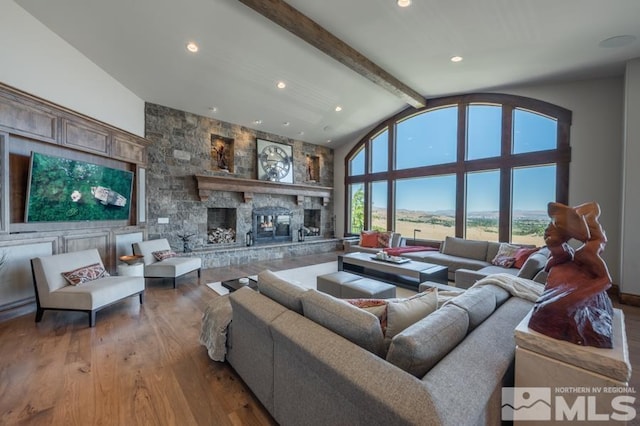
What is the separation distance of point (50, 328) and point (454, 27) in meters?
6.22

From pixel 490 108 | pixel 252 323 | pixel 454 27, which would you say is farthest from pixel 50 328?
pixel 490 108

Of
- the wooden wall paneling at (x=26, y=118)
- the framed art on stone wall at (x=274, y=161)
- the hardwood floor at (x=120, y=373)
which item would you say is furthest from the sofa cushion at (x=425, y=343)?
the framed art on stone wall at (x=274, y=161)

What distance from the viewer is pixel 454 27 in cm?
350

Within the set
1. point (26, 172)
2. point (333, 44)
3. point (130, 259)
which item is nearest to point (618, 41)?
point (333, 44)

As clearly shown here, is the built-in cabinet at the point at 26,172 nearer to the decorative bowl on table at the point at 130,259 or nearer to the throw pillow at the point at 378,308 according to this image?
the decorative bowl on table at the point at 130,259

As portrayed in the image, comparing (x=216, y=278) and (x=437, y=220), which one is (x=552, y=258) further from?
(x=437, y=220)

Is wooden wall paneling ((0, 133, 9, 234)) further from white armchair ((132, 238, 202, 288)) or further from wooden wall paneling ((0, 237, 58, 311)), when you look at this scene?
white armchair ((132, 238, 202, 288))

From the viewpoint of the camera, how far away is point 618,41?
133 inches

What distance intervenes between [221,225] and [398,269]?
15.9ft

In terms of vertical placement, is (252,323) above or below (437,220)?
below

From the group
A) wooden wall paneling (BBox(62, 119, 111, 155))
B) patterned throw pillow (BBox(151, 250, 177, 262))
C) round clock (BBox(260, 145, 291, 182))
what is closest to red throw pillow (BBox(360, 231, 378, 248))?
round clock (BBox(260, 145, 291, 182))

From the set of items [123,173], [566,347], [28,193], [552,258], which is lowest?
[566,347]

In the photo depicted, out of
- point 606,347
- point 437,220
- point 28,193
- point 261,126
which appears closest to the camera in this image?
point 606,347

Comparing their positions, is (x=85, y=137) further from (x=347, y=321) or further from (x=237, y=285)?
(x=347, y=321)
